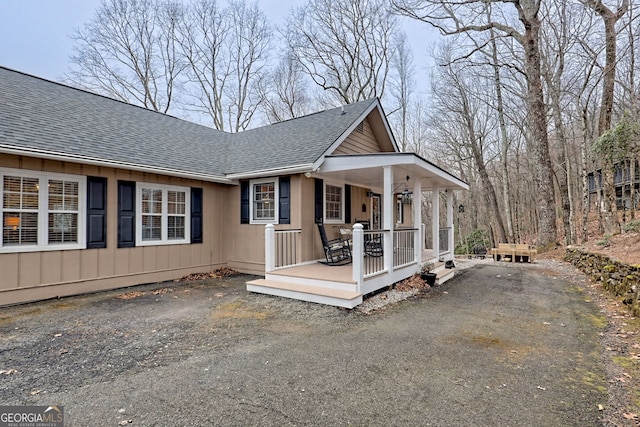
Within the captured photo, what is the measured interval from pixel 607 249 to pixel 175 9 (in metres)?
24.1

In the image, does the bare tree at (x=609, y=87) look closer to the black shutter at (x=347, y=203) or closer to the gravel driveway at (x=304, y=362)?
the gravel driveway at (x=304, y=362)

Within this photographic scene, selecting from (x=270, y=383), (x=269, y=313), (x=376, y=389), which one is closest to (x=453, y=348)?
(x=376, y=389)

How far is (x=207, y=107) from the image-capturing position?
2053 centimetres

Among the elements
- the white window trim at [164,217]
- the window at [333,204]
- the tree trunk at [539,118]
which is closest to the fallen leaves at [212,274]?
the white window trim at [164,217]

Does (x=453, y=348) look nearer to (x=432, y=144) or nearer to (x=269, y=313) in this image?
(x=269, y=313)

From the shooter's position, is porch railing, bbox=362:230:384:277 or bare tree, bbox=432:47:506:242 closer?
porch railing, bbox=362:230:384:277

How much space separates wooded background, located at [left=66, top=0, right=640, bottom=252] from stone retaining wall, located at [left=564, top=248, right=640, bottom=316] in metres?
4.46

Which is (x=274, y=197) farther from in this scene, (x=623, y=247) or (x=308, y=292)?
(x=623, y=247)

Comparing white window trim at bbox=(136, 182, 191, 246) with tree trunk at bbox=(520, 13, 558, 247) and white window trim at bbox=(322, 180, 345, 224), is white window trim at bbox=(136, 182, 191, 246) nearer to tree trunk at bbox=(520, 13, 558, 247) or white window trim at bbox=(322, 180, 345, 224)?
white window trim at bbox=(322, 180, 345, 224)

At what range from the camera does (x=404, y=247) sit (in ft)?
23.0

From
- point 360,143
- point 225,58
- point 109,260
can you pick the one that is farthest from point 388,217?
point 225,58

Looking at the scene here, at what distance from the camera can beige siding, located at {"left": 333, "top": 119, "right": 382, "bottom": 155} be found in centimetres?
846

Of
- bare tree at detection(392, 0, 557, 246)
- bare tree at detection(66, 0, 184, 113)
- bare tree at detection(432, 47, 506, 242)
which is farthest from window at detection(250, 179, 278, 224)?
bare tree at detection(66, 0, 184, 113)

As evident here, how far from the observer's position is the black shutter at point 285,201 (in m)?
7.52
